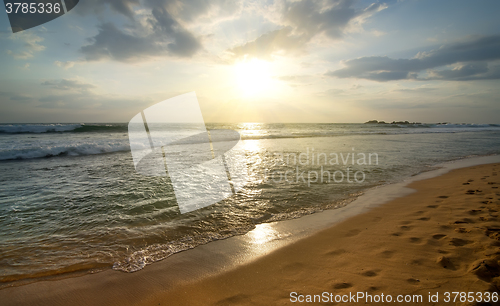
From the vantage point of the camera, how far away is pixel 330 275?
7.75ft

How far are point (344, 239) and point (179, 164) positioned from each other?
7.43m

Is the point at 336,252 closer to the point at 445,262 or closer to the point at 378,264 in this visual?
the point at 378,264

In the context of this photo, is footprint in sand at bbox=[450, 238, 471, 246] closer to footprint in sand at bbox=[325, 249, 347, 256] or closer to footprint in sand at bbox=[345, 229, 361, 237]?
footprint in sand at bbox=[345, 229, 361, 237]

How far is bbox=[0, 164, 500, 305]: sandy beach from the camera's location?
206cm

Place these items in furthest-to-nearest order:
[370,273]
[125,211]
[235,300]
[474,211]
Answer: [125,211], [474,211], [370,273], [235,300]

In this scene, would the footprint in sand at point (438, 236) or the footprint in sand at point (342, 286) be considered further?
the footprint in sand at point (438, 236)

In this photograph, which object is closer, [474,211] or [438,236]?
[438,236]

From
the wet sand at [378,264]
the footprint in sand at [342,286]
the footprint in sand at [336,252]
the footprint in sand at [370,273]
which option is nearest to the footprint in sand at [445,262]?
the wet sand at [378,264]

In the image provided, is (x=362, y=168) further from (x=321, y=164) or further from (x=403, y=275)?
(x=403, y=275)

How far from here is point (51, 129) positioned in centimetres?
2653

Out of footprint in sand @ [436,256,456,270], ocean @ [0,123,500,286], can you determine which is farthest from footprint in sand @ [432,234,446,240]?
ocean @ [0,123,500,286]

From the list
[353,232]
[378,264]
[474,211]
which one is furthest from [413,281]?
[474,211]

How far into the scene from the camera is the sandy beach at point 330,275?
2062 mm

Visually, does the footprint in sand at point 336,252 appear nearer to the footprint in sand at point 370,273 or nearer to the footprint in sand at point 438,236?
the footprint in sand at point 370,273
